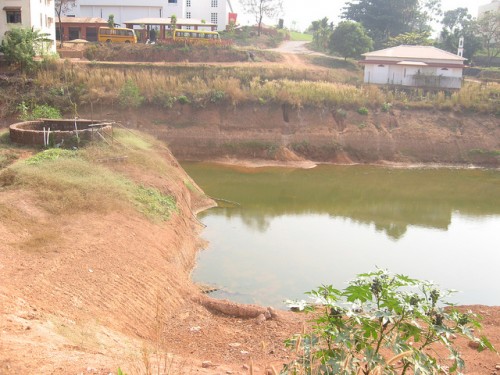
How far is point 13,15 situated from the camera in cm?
3428

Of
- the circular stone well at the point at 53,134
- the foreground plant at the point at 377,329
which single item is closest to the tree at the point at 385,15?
the circular stone well at the point at 53,134

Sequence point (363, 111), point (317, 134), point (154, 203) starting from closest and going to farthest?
point (154, 203) → point (317, 134) → point (363, 111)

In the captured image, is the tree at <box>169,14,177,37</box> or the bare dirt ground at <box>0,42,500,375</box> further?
the tree at <box>169,14,177,37</box>

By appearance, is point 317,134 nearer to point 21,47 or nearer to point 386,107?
point 386,107

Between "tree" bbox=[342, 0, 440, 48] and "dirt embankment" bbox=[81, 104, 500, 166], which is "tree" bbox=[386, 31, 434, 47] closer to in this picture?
"tree" bbox=[342, 0, 440, 48]

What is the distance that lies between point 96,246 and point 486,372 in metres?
8.00

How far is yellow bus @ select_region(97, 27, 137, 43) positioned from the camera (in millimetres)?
41938

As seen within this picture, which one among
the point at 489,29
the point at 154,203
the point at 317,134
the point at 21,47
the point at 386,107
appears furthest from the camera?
the point at 489,29

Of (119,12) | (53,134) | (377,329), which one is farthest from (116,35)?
(377,329)

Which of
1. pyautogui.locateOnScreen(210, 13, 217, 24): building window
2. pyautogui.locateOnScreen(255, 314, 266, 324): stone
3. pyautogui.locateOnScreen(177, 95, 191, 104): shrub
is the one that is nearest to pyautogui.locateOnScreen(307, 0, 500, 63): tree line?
pyautogui.locateOnScreen(210, 13, 217, 24): building window

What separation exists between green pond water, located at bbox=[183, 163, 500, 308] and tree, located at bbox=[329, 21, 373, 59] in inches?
670

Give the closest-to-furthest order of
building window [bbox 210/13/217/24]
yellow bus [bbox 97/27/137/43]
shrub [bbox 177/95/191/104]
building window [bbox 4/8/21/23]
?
shrub [bbox 177/95/191/104], building window [bbox 4/8/21/23], yellow bus [bbox 97/27/137/43], building window [bbox 210/13/217/24]

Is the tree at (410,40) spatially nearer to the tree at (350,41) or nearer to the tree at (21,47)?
the tree at (350,41)

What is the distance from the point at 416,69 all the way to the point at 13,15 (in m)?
26.2
